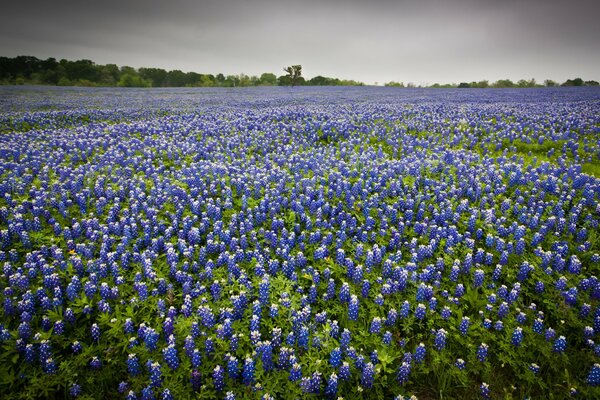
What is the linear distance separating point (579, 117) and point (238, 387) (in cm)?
1861

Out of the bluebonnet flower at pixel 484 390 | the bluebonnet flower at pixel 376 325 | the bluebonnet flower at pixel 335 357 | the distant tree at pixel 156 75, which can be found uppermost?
the distant tree at pixel 156 75

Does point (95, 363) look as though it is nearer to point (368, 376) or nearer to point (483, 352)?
point (368, 376)

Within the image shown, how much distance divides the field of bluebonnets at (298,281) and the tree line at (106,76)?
160ft

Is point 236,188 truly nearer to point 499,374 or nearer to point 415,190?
point 415,190

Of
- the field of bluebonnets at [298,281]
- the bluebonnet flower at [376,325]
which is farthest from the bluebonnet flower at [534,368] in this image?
the bluebonnet flower at [376,325]

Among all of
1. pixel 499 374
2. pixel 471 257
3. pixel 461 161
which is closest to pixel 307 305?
pixel 499 374

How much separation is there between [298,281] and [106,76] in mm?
90252

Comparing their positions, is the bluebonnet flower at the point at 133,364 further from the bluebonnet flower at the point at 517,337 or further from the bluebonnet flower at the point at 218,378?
the bluebonnet flower at the point at 517,337

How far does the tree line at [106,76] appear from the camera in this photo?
61875 mm

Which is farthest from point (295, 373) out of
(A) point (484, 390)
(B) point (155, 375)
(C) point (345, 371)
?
(A) point (484, 390)

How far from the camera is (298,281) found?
4.58m

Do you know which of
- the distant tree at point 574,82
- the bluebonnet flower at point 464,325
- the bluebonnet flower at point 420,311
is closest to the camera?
the bluebonnet flower at point 464,325

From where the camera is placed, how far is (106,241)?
4875 millimetres

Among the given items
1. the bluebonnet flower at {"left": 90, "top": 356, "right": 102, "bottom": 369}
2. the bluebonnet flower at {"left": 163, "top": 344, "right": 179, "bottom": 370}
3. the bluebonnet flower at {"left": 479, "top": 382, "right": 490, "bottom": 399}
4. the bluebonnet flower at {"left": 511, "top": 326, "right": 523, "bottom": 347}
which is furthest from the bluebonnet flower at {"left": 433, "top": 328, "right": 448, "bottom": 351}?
the bluebonnet flower at {"left": 90, "top": 356, "right": 102, "bottom": 369}
